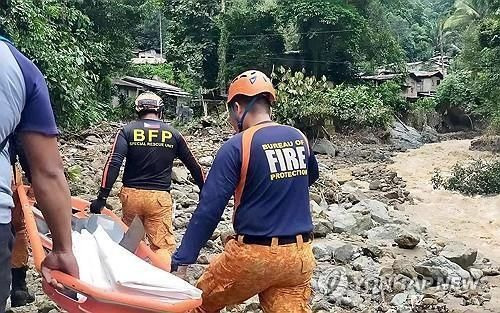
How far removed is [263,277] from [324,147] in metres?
22.7

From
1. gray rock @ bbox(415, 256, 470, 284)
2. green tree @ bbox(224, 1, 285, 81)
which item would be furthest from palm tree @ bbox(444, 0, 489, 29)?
gray rock @ bbox(415, 256, 470, 284)

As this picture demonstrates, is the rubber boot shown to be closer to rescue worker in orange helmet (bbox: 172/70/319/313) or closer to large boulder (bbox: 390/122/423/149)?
rescue worker in orange helmet (bbox: 172/70/319/313)

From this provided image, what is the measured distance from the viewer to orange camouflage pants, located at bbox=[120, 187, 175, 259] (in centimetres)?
510

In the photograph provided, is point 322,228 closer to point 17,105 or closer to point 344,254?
point 344,254

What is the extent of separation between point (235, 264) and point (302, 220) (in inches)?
15.9

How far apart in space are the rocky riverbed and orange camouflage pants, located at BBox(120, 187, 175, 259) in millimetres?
789

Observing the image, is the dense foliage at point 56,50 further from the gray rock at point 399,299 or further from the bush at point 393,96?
the bush at point 393,96

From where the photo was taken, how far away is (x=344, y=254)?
7926 mm

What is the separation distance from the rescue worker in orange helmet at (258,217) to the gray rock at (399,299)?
3.11m

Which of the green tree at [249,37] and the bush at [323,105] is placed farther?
the green tree at [249,37]

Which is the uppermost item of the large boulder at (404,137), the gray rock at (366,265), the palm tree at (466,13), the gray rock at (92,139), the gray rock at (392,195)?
the palm tree at (466,13)

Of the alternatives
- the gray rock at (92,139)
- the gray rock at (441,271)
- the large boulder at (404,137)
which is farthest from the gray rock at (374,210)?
the large boulder at (404,137)

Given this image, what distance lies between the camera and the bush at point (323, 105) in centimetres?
2514

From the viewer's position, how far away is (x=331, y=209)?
12.7 meters
